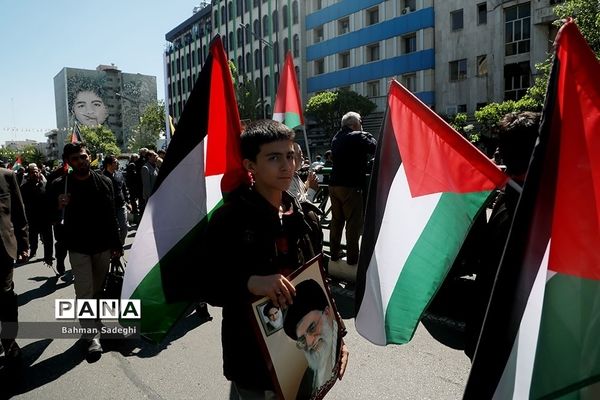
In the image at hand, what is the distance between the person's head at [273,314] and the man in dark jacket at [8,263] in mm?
3501

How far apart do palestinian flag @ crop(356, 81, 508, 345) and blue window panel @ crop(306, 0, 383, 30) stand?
1508 inches

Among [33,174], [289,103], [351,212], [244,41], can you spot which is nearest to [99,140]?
[244,41]

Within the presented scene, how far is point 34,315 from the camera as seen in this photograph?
18.4 feet

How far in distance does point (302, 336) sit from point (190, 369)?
258 centimetres

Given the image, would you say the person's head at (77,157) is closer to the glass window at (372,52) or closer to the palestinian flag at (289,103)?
the palestinian flag at (289,103)

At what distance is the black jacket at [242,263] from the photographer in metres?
1.84

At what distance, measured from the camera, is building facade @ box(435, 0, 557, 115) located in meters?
28.1

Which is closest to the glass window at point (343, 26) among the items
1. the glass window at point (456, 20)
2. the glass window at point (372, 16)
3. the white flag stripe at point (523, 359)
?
the glass window at point (372, 16)

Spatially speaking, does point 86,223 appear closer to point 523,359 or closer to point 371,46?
point 523,359

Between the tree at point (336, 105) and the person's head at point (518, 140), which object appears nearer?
the person's head at point (518, 140)

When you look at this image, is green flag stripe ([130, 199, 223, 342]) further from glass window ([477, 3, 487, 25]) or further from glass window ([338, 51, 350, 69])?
glass window ([338, 51, 350, 69])

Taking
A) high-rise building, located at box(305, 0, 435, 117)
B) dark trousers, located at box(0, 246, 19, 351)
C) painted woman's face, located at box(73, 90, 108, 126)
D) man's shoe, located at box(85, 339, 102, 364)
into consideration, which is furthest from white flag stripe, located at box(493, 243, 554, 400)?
painted woman's face, located at box(73, 90, 108, 126)

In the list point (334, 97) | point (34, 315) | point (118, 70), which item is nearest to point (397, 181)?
point (34, 315)

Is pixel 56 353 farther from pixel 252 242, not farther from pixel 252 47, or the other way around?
pixel 252 47
